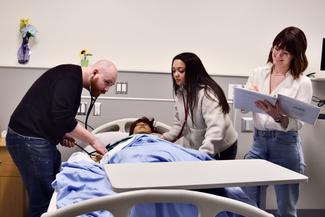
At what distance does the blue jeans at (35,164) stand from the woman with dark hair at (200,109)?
0.81m

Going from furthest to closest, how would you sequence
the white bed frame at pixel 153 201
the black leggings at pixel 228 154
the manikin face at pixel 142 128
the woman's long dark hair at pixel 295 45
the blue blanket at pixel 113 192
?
the manikin face at pixel 142 128 → the black leggings at pixel 228 154 → the woman's long dark hair at pixel 295 45 → the blue blanket at pixel 113 192 → the white bed frame at pixel 153 201

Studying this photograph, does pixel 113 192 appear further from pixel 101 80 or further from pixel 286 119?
pixel 286 119

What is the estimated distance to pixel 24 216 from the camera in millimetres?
2738

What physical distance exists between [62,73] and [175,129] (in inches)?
33.1

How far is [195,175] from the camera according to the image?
130cm

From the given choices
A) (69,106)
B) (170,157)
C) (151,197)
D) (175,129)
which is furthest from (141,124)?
(151,197)

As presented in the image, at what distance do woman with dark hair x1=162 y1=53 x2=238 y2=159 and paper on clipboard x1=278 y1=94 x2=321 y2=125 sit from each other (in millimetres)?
346

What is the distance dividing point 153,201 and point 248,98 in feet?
4.47

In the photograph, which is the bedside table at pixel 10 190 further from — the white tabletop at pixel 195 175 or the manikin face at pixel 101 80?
the white tabletop at pixel 195 175

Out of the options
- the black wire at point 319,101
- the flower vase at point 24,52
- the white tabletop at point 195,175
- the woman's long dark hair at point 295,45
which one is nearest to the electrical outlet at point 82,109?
the flower vase at point 24,52

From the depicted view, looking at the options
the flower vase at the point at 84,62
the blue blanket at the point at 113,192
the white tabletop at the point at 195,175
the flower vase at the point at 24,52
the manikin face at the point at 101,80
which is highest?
the flower vase at the point at 24,52

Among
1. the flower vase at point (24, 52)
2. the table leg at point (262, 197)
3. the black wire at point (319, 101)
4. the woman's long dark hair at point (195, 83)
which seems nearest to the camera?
the table leg at point (262, 197)

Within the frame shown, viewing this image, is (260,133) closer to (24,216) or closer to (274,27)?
(274,27)

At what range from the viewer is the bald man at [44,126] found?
1993 millimetres
